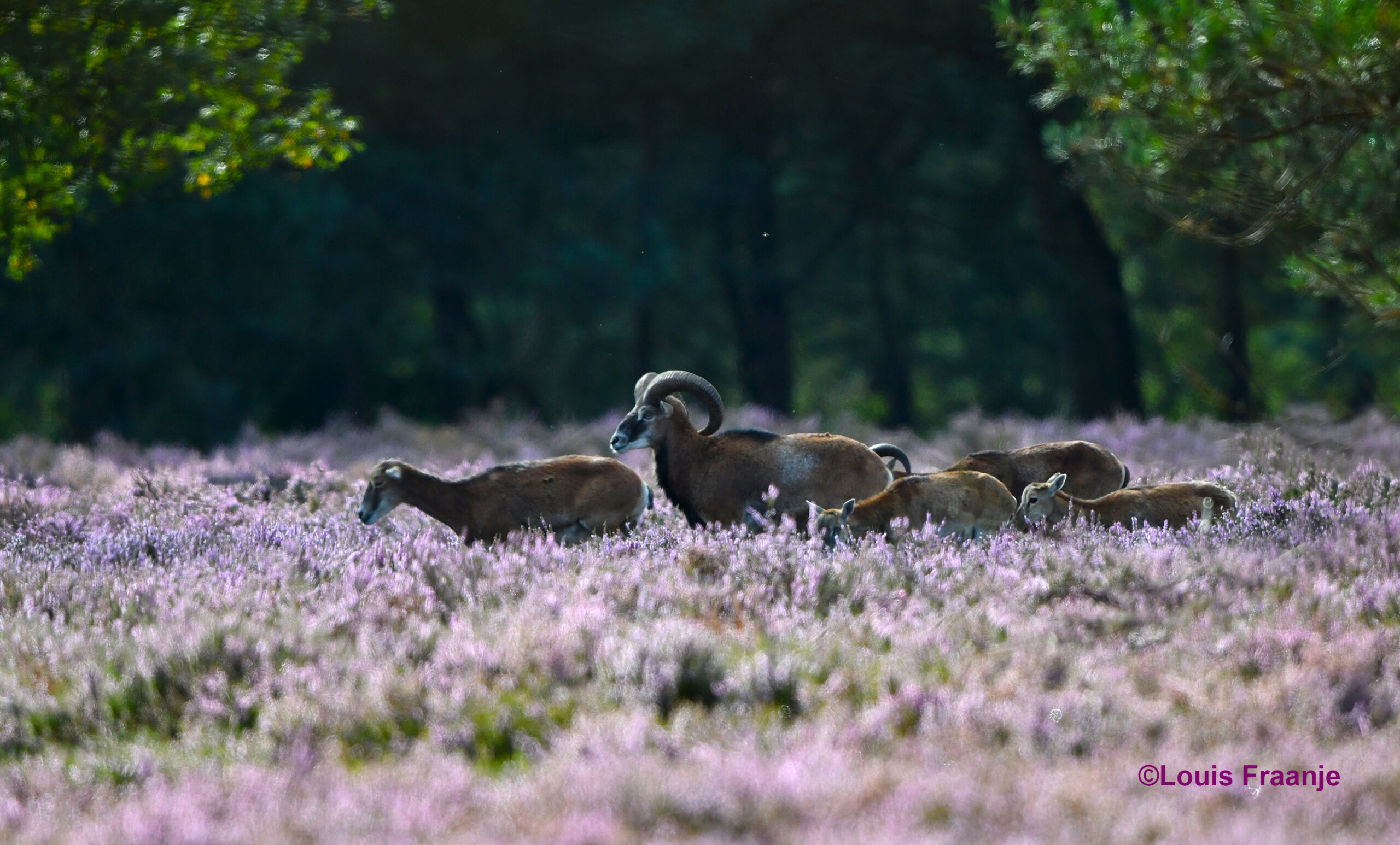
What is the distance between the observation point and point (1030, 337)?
4906 cm

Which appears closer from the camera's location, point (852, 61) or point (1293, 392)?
point (852, 61)

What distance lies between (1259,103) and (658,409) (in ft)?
19.2

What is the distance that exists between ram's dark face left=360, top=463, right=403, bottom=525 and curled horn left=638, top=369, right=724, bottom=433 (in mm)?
1984

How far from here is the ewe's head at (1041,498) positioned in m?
9.34

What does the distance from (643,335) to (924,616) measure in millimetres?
29250

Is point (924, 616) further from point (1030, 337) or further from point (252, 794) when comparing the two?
point (1030, 337)

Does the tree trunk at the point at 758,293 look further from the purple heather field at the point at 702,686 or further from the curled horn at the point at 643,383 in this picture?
the purple heather field at the point at 702,686

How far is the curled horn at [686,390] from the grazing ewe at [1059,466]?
1.98 m

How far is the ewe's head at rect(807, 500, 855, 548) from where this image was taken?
874 centimetres

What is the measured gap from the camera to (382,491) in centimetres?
966

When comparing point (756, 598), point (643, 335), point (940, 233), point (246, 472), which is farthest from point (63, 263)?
point (756, 598)

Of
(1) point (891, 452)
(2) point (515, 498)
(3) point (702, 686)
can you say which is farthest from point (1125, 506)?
(3) point (702, 686)

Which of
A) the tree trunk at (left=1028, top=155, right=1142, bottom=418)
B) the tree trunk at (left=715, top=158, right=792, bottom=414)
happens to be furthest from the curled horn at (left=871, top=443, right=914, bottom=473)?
the tree trunk at (left=715, top=158, right=792, bottom=414)

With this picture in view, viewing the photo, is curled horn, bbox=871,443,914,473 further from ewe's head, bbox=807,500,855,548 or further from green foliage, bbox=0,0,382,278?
green foliage, bbox=0,0,382,278
